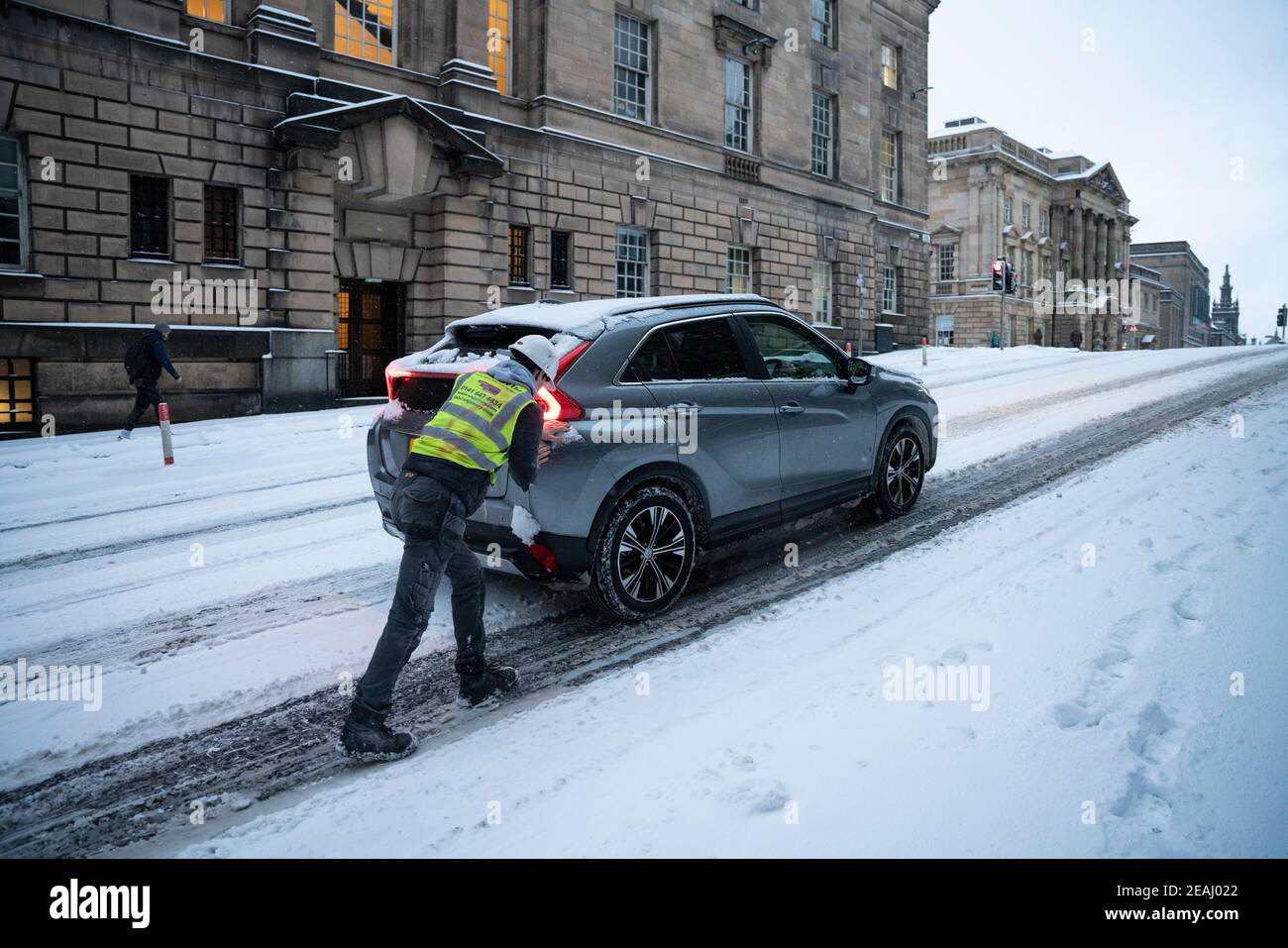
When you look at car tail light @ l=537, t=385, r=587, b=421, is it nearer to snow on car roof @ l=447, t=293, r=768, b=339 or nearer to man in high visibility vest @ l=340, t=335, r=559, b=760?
snow on car roof @ l=447, t=293, r=768, b=339

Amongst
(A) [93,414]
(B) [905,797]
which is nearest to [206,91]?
(A) [93,414]

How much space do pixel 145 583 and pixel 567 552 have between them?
3410mm

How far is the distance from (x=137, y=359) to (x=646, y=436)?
11854 millimetres

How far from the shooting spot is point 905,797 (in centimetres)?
302

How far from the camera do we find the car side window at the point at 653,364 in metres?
5.01

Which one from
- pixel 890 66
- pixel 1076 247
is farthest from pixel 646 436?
pixel 1076 247

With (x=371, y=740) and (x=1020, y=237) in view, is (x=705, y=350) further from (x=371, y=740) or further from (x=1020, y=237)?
(x=1020, y=237)

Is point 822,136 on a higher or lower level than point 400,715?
higher

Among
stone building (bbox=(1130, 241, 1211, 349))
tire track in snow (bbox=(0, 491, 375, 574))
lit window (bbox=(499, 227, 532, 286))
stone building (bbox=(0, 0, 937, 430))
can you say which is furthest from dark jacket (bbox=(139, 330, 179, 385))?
stone building (bbox=(1130, 241, 1211, 349))

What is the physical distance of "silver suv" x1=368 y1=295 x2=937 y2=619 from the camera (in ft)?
15.1

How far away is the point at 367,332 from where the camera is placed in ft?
64.2

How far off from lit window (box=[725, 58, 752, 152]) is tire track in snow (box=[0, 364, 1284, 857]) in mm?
21907

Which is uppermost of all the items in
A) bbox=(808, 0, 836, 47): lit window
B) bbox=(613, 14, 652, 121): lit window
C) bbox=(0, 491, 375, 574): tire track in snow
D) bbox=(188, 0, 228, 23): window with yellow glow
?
bbox=(808, 0, 836, 47): lit window

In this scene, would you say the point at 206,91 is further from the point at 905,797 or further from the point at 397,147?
the point at 905,797
